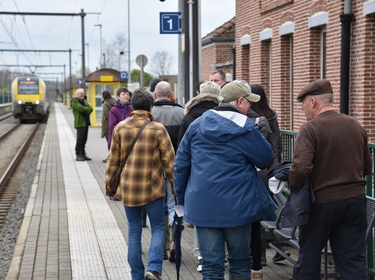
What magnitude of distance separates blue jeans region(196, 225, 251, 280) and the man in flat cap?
454 mm

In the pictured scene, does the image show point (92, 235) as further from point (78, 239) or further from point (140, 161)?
point (140, 161)

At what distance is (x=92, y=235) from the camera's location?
343 inches

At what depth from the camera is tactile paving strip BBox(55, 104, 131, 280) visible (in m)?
7.00

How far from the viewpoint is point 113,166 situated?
6234 millimetres

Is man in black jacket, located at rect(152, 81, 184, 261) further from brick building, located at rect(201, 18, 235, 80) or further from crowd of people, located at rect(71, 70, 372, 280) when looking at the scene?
brick building, located at rect(201, 18, 235, 80)

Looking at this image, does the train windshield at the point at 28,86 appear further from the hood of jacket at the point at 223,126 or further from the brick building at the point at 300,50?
the hood of jacket at the point at 223,126

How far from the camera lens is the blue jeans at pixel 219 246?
4.95 metres

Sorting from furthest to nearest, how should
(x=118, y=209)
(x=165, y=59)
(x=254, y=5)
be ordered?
1. (x=165, y=59)
2. (x=254, y=5)
3. (x=118, y=209)

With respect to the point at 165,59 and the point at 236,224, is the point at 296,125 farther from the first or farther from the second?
the point at 165,59

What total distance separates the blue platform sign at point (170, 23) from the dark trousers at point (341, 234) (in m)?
8.93

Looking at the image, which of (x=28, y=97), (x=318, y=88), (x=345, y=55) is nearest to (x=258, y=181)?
(x=318, y=88)

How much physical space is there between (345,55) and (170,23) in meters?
3.54

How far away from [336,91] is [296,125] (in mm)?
2246

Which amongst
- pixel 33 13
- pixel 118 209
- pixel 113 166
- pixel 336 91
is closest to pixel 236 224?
pixel 113 166
